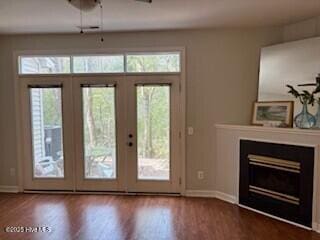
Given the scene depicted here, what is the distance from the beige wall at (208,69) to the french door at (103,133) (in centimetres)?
32

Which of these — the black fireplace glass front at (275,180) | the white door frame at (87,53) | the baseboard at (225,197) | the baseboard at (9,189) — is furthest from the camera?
the baseboard at (9,189)

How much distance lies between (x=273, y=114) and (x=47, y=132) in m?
3.71

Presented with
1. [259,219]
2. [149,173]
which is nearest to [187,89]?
[149,173]

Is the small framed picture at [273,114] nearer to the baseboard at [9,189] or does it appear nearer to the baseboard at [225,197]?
the baseboard at [225,197]

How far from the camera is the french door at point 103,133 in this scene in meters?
5.20

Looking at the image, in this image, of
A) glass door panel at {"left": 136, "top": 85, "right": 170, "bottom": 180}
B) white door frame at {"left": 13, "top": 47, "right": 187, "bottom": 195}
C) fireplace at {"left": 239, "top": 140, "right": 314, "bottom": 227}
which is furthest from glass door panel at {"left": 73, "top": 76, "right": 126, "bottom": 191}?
fireplace at {"left": 239, "top": 140, "right": 314, "bottom": 227}

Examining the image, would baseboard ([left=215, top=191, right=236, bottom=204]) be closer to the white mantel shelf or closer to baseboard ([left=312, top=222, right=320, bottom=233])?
the white mantel shelf

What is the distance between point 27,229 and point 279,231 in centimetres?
311

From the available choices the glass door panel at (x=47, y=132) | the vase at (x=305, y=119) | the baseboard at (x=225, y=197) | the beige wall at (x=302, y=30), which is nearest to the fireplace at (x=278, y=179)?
the baseboard at (x=225, y=197)

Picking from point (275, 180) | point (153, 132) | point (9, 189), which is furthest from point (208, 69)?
point (9, 189)

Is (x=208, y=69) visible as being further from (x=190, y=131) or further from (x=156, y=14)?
(x=156, y=14)

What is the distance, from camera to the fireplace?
395cm

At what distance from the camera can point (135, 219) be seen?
420cm

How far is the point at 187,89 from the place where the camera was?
16.8 ft
